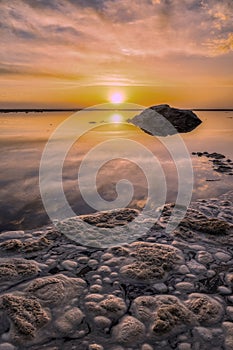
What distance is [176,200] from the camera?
22.1 feet

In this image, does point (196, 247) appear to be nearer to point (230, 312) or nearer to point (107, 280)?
point (230, 312)

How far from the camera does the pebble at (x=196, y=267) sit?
3877 mm

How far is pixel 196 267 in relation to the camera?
3963mm

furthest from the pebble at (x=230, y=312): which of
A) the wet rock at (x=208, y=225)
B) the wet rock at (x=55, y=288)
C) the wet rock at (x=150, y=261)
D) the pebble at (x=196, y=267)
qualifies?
the wet rock at (x=208, y=225)

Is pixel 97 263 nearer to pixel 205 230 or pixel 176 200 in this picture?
pixel 205 230

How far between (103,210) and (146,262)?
7.25ft

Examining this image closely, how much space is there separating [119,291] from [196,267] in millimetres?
1349

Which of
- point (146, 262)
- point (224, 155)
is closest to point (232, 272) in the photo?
point (146, 262)

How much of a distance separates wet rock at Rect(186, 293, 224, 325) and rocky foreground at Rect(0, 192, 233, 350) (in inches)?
0.4

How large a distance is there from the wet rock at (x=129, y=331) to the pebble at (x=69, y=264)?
1235 mm

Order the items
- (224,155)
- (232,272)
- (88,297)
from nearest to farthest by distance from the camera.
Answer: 1. (88,297)
2. (232,272)
3. (224,155)

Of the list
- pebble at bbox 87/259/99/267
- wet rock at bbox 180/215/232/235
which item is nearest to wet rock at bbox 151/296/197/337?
pebble at bbox 87/259/99/267

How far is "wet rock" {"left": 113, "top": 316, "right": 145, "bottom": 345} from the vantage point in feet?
8.84

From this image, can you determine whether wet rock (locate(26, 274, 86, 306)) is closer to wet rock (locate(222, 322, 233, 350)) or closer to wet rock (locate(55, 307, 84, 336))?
wet rock (locate(55, 307, 84, 336))
